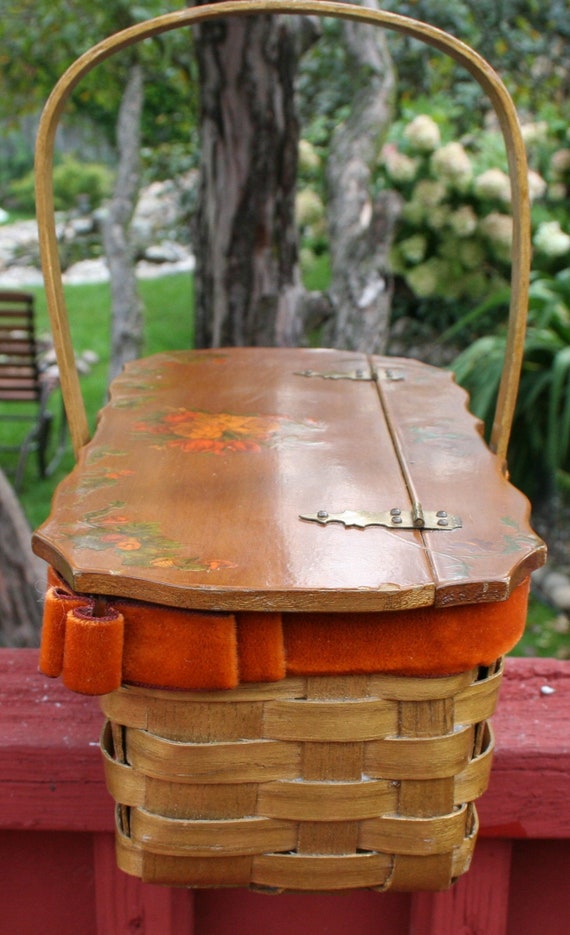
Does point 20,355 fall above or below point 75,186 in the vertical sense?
below

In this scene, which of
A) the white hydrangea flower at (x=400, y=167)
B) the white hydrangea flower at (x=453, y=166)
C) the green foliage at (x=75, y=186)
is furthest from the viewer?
the green foliage at (x=75, y=186)

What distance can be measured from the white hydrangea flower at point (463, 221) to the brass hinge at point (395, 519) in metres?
3.88

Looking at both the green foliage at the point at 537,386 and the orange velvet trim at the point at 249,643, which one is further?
the green foliage at the point at 537,386

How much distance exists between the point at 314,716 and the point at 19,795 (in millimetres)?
358

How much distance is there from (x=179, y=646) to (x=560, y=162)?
497 centimetres

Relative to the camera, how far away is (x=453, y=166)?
4414 millimetres

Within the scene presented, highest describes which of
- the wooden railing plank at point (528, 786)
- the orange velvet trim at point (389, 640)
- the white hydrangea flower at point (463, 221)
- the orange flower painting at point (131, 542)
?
the orange flower painting at point (131, 542)

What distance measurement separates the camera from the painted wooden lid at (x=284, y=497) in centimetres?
66

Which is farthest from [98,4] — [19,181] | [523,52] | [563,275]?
[19,181]

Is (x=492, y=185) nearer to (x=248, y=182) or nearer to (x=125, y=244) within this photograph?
(x=125, y=244)

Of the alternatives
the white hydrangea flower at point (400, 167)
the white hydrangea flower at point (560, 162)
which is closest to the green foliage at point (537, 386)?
the white hydrangea flower at point (400, 167)

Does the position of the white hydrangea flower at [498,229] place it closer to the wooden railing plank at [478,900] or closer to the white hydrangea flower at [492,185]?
the white hydrangea flower at [492,185]

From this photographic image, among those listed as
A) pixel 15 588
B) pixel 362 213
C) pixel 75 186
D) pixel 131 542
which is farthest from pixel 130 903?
pixel 75 186

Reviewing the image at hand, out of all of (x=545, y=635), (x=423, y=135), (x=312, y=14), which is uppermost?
(x=312, y=14)
